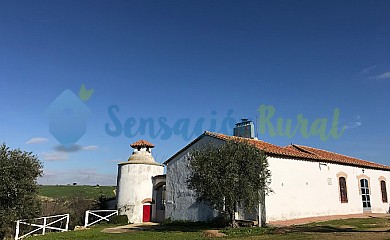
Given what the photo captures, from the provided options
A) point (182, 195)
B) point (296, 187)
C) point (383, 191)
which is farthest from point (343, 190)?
point (182, 195)

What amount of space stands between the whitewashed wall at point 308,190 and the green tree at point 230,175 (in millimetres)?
A: 2567

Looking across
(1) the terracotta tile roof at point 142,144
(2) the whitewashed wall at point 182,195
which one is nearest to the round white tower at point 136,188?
(1) the terracotta tile roof at point 142,144

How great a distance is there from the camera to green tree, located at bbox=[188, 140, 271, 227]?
16.5 metres

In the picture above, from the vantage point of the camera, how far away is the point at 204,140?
22938 millimetres

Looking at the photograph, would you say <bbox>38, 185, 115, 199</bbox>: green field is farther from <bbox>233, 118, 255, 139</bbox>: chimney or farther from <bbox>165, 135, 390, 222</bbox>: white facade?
<bbox>233, 118, 255, 139</bbox>: chimney

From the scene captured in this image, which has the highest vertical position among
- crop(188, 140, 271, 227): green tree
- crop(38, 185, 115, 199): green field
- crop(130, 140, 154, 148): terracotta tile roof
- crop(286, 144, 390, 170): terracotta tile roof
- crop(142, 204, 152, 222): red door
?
crop(130, 140, 154, 148): terracotta tile roof

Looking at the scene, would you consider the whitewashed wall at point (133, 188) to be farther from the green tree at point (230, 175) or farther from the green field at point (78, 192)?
the green tree at point (230, 175)

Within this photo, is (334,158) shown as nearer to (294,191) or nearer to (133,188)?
(294,191)

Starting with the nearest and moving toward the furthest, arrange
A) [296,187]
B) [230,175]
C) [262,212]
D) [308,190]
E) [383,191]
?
[230,175]
[262,212]
[296,187]
[308,190]
[383,191]

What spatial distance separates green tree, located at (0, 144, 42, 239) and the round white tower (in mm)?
7360

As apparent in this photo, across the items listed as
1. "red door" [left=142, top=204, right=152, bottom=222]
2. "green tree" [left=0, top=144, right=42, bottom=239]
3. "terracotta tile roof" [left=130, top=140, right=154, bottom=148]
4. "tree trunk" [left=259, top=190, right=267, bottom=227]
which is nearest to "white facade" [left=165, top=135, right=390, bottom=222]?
"tree trunk" [left=259, top=190, right=267, bottom=227]

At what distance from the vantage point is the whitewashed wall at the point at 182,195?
870 inches

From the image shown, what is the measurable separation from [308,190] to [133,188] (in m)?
13.8

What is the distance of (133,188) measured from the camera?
2644 centimetres
